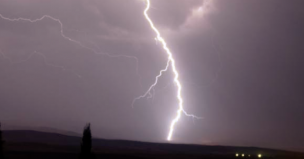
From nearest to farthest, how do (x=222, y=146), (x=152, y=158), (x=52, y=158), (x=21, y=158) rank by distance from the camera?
(x=21, y=158), (x=52, y=158), (x=152, y=158), (x=222, y=146)

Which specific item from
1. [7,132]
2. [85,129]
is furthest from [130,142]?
[85,129]

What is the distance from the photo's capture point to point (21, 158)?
1459 inches

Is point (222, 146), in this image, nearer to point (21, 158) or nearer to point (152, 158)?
point (152, 158)

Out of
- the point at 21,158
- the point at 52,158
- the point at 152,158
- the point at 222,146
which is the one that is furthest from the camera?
the point at 222,146

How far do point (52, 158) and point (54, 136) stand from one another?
2243 inches

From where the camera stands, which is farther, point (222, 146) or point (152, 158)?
point (222, 146)

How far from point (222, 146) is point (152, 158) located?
48003 millimetres

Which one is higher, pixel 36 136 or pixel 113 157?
pixel 36 136

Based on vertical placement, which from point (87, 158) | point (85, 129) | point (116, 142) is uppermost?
point (116, 142)

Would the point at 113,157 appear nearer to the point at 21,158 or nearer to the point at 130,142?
the point at 21,158

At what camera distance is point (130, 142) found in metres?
92.4

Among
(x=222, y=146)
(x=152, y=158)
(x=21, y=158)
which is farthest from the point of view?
(x=222, y=146)

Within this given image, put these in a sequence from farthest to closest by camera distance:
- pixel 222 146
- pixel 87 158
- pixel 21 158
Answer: pixel 222 146 → pixel 21 158 → pixel 87 158

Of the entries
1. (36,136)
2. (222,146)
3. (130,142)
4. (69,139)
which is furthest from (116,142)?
(222,146)
